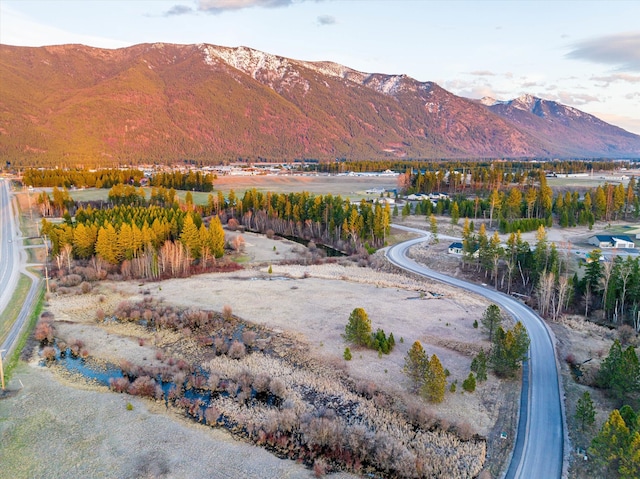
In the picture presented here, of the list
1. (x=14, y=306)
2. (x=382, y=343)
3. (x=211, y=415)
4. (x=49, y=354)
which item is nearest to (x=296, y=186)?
(x=14, y=306)

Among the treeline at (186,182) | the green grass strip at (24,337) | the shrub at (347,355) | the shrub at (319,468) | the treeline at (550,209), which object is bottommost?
the shrub at (319,468)

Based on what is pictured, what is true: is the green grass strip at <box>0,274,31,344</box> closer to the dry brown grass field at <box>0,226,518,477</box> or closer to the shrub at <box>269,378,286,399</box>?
the dry brown grass field at <box>0,226,518,477</box>

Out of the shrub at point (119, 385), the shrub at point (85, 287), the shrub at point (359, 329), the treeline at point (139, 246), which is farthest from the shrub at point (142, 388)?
the treeline at point (139, 246)

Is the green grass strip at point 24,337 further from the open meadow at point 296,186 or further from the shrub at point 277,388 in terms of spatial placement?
the open meadow at point 296,186

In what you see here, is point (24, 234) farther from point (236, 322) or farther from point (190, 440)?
point (190, 440)

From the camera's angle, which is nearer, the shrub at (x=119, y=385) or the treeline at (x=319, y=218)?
the shrub at (x=119, y=385)

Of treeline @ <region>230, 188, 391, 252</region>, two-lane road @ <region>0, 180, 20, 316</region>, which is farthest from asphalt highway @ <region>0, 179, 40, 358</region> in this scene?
treeline @ <region>230, 188, 391, 252</region>

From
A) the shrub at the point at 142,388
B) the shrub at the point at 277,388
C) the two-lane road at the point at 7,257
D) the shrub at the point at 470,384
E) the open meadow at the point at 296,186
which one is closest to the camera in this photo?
the shrub at the point at 470,384
